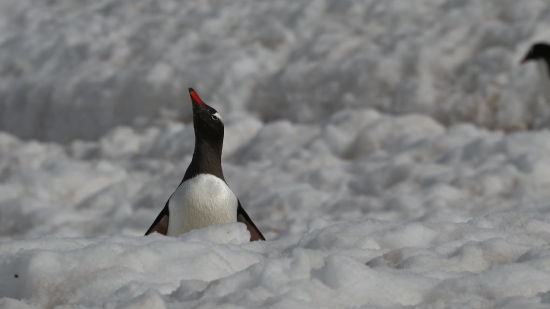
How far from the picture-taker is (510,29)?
8953mm

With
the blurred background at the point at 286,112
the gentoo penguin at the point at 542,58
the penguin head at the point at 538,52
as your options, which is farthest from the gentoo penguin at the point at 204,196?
the penguin head at the point at 538,52

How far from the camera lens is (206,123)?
4695 mm

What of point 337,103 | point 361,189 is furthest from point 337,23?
point 361,189

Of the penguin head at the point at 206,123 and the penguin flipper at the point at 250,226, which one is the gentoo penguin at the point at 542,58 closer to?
the penguin head at the point at 206,123

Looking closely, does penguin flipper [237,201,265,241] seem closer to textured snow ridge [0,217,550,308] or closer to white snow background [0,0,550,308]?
white snow background [0,0,550,308]

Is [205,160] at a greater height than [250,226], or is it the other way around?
[205,160]

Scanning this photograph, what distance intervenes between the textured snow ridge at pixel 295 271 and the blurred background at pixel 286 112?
3332mm

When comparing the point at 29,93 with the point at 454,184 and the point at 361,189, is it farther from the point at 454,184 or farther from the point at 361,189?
the point at 454,184

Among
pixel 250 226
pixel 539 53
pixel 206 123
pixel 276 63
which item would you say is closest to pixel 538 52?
pixel 539 53

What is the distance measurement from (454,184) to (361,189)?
816 mm

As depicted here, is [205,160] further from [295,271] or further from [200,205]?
[295,271]

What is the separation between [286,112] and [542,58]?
9.48 ft

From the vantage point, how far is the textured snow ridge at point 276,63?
858cm

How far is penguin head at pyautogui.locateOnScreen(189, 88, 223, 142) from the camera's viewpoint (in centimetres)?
466
